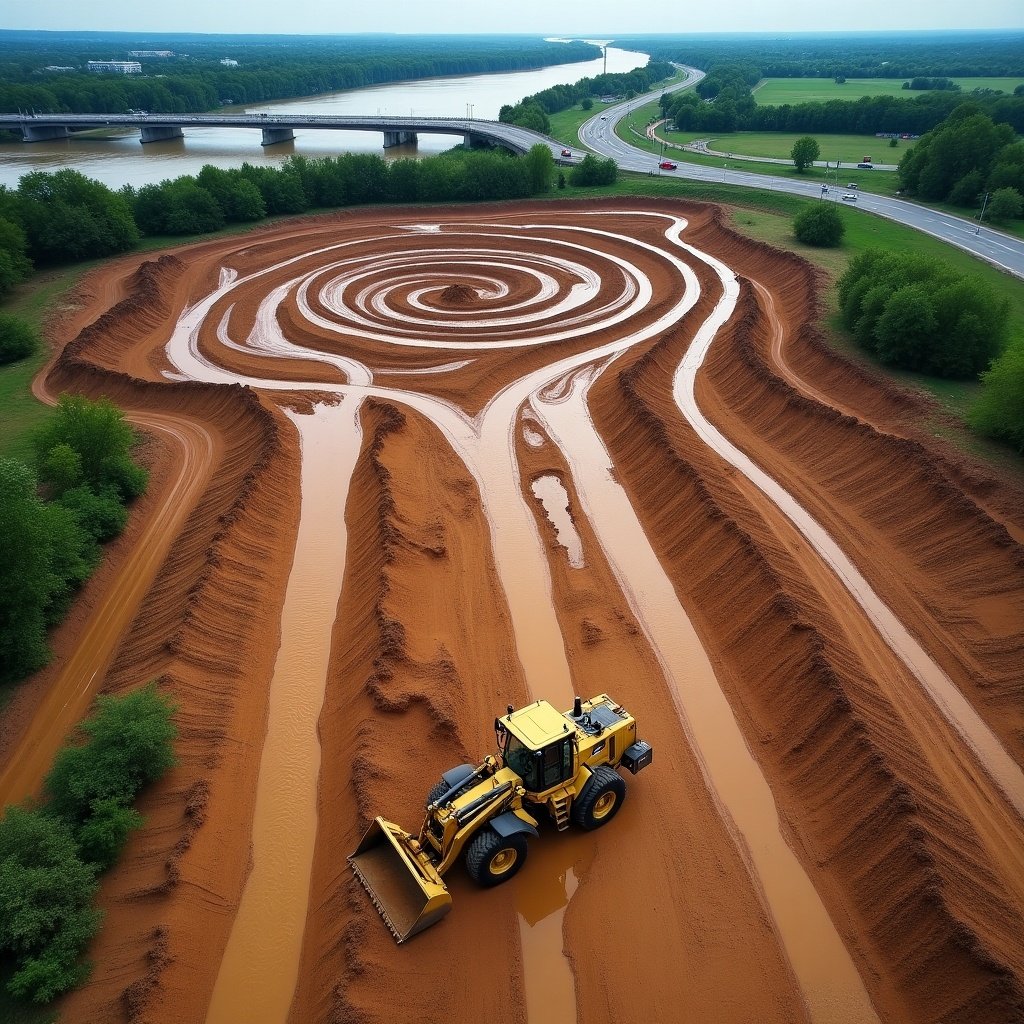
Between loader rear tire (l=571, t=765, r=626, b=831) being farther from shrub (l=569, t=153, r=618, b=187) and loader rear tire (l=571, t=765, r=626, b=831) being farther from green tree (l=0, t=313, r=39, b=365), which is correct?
shrub (l=569, t=153, r=618, b=187)

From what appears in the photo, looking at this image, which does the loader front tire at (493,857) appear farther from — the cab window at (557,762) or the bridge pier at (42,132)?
the bridge pier at (42,132)

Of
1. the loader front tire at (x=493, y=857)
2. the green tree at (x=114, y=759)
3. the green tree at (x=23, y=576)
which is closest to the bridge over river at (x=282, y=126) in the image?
the green tree at (x=23, y=576)

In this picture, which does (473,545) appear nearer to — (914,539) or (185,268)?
(914,539)

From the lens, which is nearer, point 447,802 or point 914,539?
point 447,802

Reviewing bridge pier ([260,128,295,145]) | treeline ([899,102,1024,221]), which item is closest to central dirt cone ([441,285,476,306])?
treeline ([899,102,1024,221])

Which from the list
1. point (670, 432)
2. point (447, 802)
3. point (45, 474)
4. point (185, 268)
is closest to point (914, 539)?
point (670, 432)

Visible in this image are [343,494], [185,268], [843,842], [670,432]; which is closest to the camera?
[843,842]

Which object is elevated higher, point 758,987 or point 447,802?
point 447,802

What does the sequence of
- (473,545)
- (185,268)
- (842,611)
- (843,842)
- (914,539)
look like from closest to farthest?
(843,842) < (842,611) < (914,539) < (473,545) < (185,268)
